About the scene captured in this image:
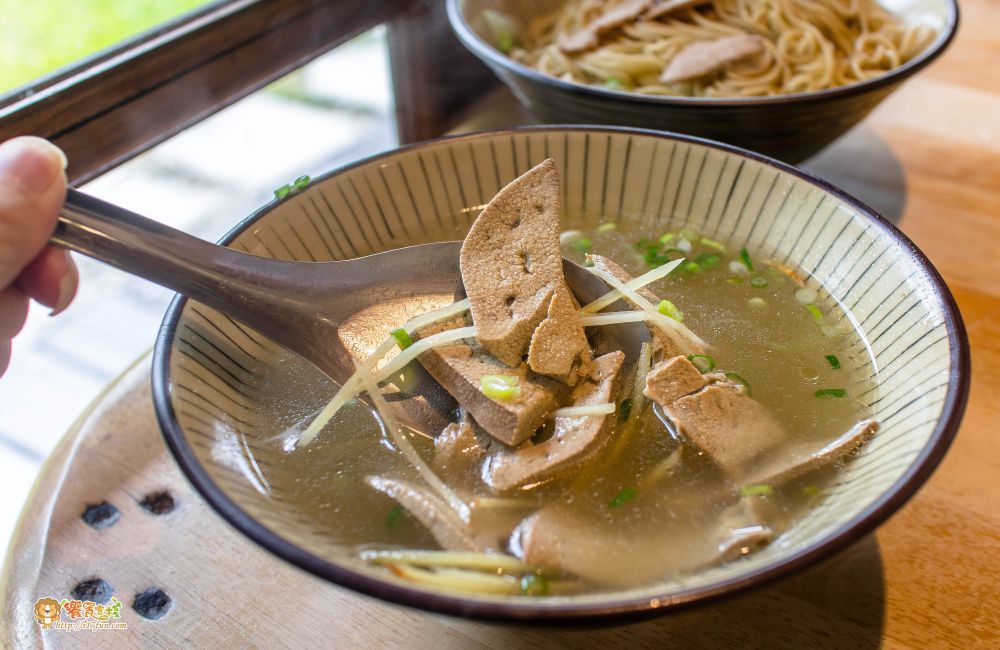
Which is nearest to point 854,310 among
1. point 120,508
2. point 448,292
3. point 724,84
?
point 448,292

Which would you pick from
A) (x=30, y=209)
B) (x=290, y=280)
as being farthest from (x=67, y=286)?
(x=290, y=280)

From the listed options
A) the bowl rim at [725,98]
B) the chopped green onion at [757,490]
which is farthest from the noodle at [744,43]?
the chopped green onion at [757,490]

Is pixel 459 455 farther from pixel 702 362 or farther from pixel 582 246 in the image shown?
pixel 582 246

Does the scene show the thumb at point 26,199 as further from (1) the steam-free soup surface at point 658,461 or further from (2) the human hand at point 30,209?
(1) the steam-free soup surface at point 658,461

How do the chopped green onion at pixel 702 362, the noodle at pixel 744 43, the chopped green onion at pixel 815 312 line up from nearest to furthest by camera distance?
the chopped green onion at pixel 702 362
the chopped green onion at pixel 815 312
the noodle at pixel 744 43

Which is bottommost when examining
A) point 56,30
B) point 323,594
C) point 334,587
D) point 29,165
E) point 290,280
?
point 323,594

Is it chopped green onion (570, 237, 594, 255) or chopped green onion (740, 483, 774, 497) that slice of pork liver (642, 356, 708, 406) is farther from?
chopped green onion (570, 237, 594, 255)

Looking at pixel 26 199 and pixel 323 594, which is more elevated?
pixel 26 199
